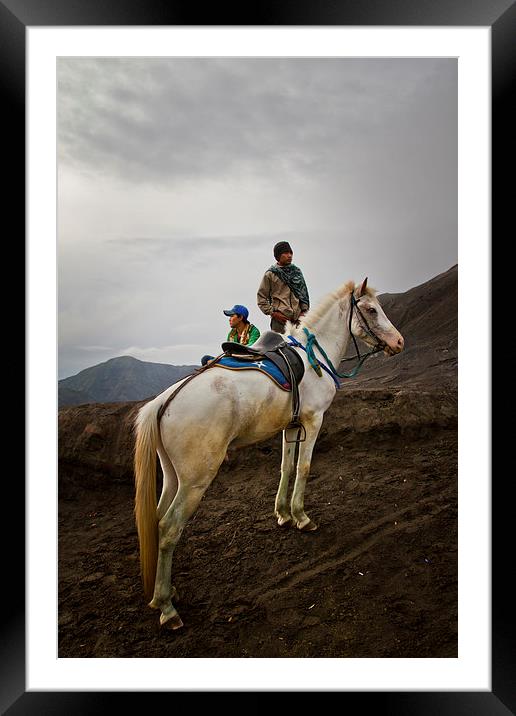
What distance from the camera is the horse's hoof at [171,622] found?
1944 millimetres

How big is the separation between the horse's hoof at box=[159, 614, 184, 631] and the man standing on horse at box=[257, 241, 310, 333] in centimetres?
176

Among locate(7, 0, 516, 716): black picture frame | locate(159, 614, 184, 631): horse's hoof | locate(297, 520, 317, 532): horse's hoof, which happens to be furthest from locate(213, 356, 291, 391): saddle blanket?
locate(159, 614, 184, 631): horse's hoof

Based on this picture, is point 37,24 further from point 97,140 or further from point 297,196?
point 297,196

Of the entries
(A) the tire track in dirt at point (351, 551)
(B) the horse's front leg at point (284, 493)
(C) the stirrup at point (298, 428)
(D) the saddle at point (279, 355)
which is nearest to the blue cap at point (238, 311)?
(D) the saddle at point (279, 355)

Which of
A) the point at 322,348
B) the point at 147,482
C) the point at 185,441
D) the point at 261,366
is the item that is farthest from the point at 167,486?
the point at 322,348

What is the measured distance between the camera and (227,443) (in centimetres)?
198

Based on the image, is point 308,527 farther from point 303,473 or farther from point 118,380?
point 118,380

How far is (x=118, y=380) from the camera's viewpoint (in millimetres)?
2873

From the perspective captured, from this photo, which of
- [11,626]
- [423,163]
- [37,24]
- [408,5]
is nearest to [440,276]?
[423,163]

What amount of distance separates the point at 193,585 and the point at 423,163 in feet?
10.4

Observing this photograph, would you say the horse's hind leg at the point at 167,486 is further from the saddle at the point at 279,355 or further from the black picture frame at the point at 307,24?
the black picture frame at the point at 307,24

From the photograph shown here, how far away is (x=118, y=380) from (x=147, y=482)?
1.20 meters

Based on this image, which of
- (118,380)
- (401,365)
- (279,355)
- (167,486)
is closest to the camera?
(167,486)

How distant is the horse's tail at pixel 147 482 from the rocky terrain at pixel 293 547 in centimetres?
42
